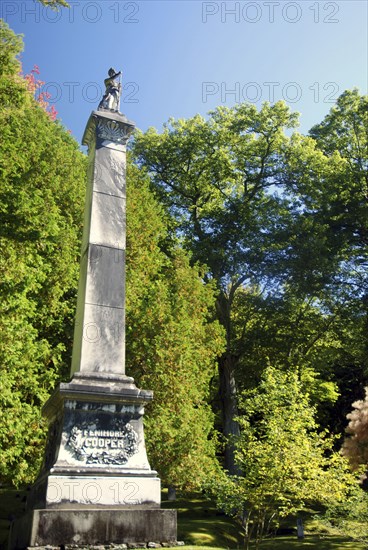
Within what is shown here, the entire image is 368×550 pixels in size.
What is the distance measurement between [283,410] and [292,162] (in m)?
15.7

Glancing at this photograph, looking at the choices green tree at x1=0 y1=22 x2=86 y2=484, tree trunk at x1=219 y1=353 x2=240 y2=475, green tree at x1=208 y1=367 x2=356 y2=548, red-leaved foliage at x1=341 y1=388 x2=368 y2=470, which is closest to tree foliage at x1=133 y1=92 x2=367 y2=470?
tree trunk at x1=219 y1=353 x2=240 y2=475

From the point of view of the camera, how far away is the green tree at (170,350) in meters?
14.3

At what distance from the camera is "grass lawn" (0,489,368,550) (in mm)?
16188

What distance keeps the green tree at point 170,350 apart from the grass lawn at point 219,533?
8.67ft

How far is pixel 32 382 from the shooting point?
12.7 metres

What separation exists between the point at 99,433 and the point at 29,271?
6679 millimetres

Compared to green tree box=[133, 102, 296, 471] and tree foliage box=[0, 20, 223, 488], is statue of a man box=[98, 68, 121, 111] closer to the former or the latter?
tree foliage box=[0, 20, 223, 488]

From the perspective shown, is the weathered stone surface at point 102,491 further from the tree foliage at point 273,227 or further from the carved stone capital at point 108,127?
the tree foliage at point 273,227

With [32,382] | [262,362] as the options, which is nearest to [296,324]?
[262,362]

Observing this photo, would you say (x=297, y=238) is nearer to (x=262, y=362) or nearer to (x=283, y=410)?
(x=262, y=362)

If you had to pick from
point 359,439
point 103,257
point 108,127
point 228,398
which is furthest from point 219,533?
point 108,127

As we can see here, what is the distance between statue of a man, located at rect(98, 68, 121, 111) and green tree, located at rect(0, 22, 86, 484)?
3.62 m

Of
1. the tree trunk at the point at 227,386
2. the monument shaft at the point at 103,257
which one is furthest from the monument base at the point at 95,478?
the tree trunk at the point at 227,386

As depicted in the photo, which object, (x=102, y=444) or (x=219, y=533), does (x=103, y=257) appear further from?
(x=219, y=533)
